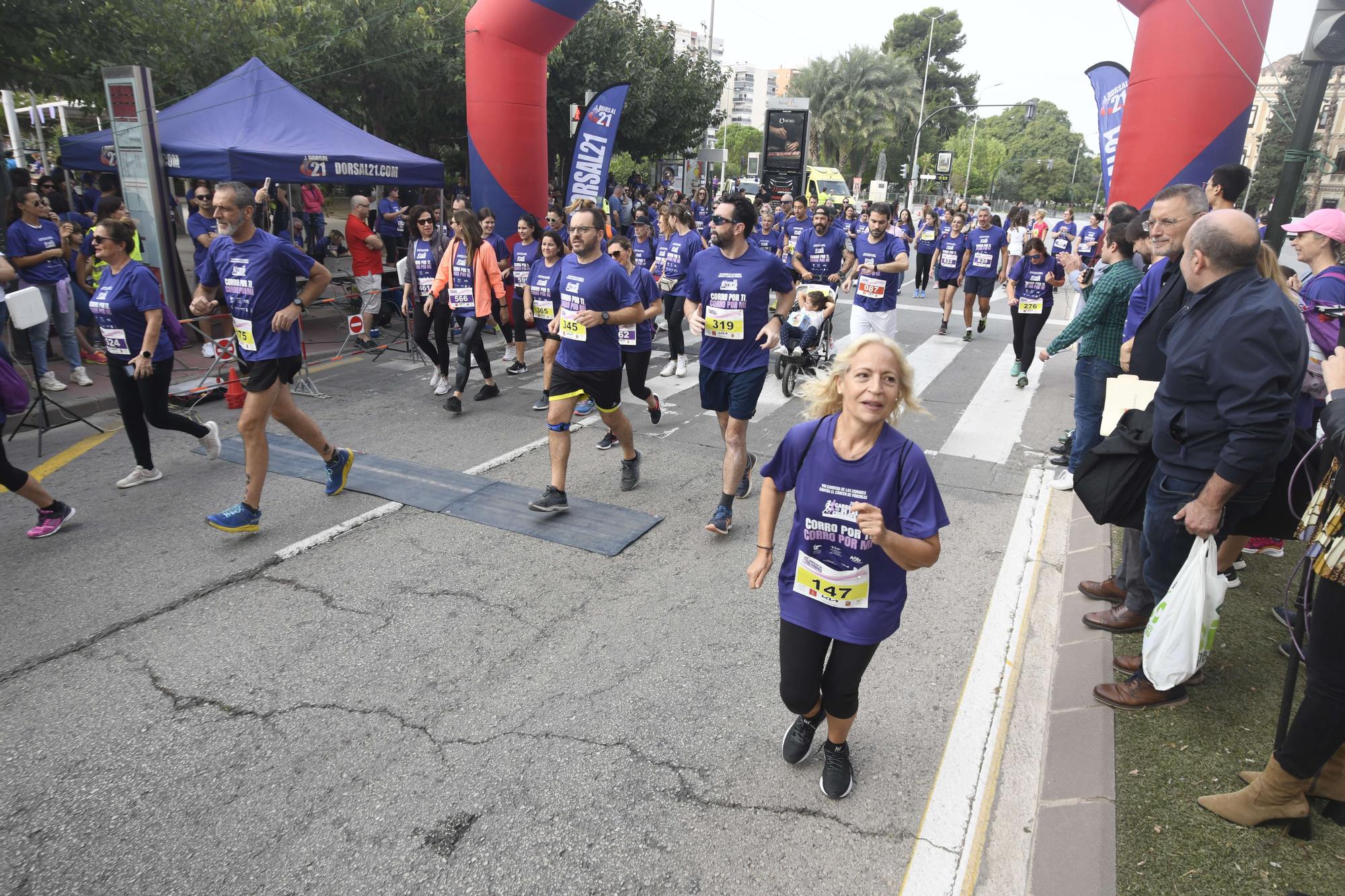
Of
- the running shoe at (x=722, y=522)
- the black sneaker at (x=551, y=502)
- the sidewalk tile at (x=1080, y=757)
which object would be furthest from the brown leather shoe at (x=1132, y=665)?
the black sneaker at (x=551, y=502)

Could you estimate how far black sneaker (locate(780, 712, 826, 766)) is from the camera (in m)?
3.15

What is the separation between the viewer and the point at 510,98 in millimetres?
12000

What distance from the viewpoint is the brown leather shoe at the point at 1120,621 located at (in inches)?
158

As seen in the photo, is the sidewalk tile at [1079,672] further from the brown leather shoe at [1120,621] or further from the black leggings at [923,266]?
the black leggings at [923,266]

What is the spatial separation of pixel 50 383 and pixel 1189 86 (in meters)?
11.8

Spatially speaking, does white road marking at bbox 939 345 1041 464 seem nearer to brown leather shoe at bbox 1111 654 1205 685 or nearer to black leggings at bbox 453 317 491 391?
brown leather shoe at bbox 1111 654 1205 685

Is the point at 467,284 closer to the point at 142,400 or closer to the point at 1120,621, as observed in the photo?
the point at 142,400

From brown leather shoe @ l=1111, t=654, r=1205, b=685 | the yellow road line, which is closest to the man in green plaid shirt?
brown leather shoe @ l=1111, t=654, r=1205, b=685

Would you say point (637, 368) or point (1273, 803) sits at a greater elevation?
point (637, 368)

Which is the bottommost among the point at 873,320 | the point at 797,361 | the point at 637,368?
the point at 797,361

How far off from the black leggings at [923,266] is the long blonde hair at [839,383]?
16.2 m

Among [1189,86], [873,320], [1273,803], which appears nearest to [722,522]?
[1273,803]

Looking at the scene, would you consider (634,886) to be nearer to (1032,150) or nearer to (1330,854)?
(1330,854)

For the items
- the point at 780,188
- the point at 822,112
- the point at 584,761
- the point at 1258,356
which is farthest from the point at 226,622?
the point at 822,112
